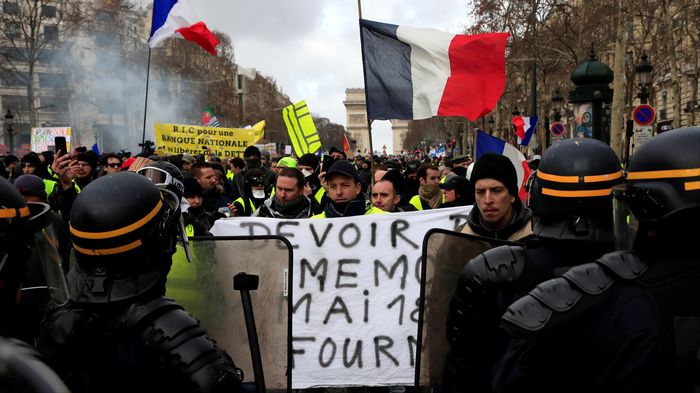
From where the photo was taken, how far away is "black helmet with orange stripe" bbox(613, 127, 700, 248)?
1.68 metres

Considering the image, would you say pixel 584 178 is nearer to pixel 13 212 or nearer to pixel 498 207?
pixel 498 207

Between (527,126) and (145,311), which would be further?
(527,126)

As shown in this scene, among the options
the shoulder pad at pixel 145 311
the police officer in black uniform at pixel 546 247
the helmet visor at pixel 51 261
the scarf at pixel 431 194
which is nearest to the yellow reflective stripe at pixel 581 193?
the police officer in black uniform at pixel 546 247

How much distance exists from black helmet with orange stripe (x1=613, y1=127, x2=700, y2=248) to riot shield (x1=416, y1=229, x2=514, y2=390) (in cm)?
106

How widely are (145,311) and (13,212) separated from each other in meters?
0.42

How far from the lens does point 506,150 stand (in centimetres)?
611

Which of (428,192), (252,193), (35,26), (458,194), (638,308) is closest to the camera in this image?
(638,308)

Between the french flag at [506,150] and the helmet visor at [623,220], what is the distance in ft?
13.3

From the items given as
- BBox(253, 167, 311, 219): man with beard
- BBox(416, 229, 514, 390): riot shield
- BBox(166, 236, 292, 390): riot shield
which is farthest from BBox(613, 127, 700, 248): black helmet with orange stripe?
BBox(253, 167, 311, 219): man with beard

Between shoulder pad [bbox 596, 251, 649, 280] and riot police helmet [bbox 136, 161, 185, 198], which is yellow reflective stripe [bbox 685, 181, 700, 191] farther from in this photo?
riot police helmet [bbox 136, 161, 185, 198]

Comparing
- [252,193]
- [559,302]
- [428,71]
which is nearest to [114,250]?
[559,302]

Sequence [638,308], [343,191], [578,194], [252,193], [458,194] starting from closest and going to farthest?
[638,308], [578,194], [343,191], [458,194], [252,193]

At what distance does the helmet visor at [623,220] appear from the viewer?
1791 mm

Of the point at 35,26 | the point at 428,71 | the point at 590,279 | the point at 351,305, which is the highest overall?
the point at 35,26
